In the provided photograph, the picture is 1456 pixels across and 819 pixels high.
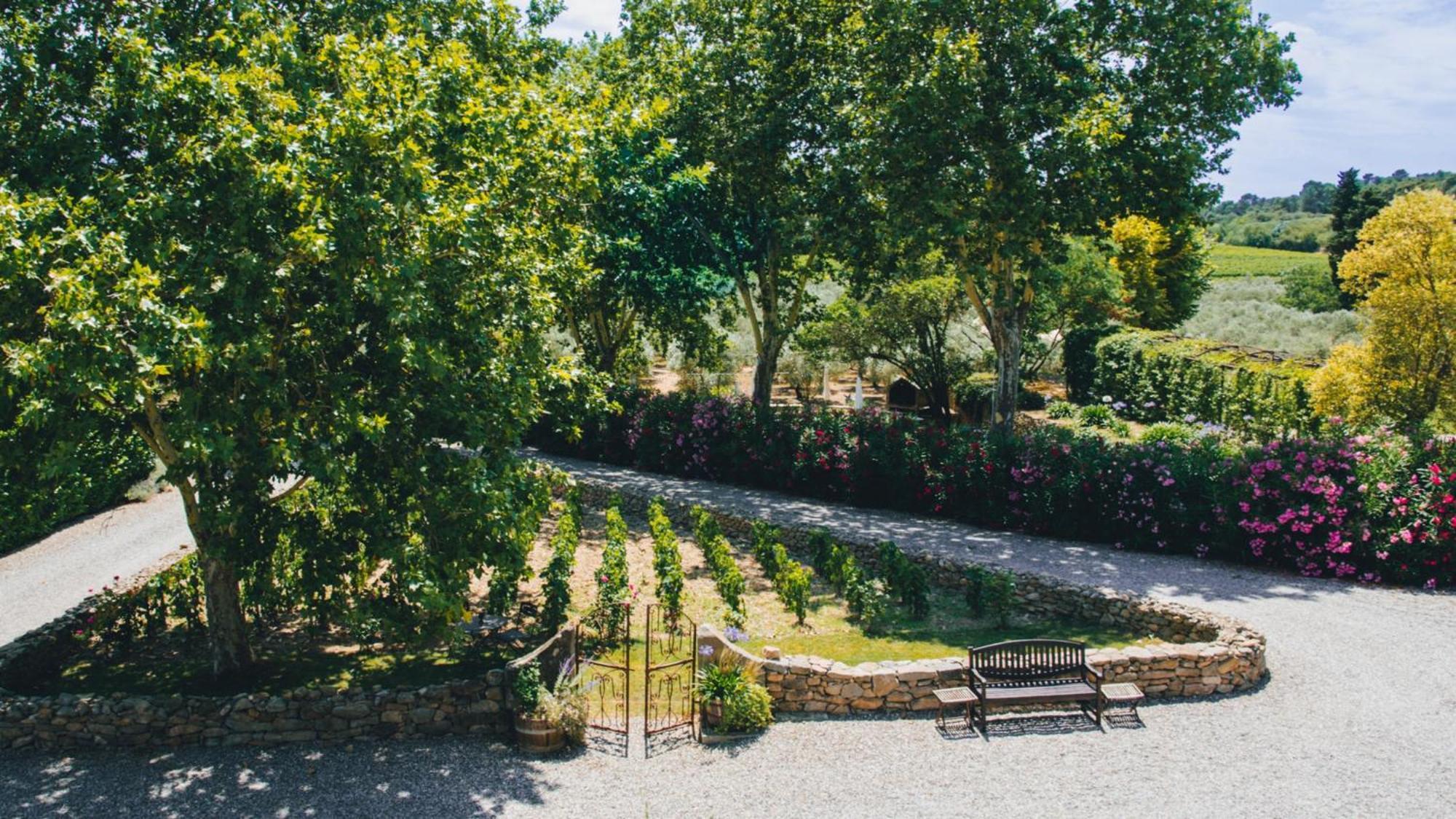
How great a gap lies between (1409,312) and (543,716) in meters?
18.3

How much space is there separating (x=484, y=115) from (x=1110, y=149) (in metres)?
13.5

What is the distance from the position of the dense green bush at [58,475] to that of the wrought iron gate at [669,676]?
6017 mm

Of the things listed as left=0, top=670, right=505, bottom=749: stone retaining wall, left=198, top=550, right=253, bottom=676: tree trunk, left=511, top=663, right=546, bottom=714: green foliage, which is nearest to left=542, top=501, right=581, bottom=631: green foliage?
left=511, top=663, right=546, bottom=714: green foliage

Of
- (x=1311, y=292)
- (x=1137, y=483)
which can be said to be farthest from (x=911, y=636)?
(x=1311, y=292)

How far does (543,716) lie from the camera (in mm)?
10102

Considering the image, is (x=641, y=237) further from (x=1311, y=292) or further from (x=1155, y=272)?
(x=1311, y=292)

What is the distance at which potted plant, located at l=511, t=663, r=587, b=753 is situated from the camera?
10.0 meters

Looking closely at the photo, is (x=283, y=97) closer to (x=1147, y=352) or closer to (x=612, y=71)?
(x=612, y=71)

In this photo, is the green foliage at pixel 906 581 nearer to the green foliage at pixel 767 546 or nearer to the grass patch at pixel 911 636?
the grass patch at pixel 911 636

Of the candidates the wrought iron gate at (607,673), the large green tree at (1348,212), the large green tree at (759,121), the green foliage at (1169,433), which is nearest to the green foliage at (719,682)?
the wrought iron gate at (607,673)

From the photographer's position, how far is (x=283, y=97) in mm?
9492

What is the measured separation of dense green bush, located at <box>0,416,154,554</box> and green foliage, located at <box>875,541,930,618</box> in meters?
10.1

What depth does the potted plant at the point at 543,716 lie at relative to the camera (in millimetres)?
10039

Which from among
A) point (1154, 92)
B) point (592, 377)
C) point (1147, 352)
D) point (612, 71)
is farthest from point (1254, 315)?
point (592, 377)
